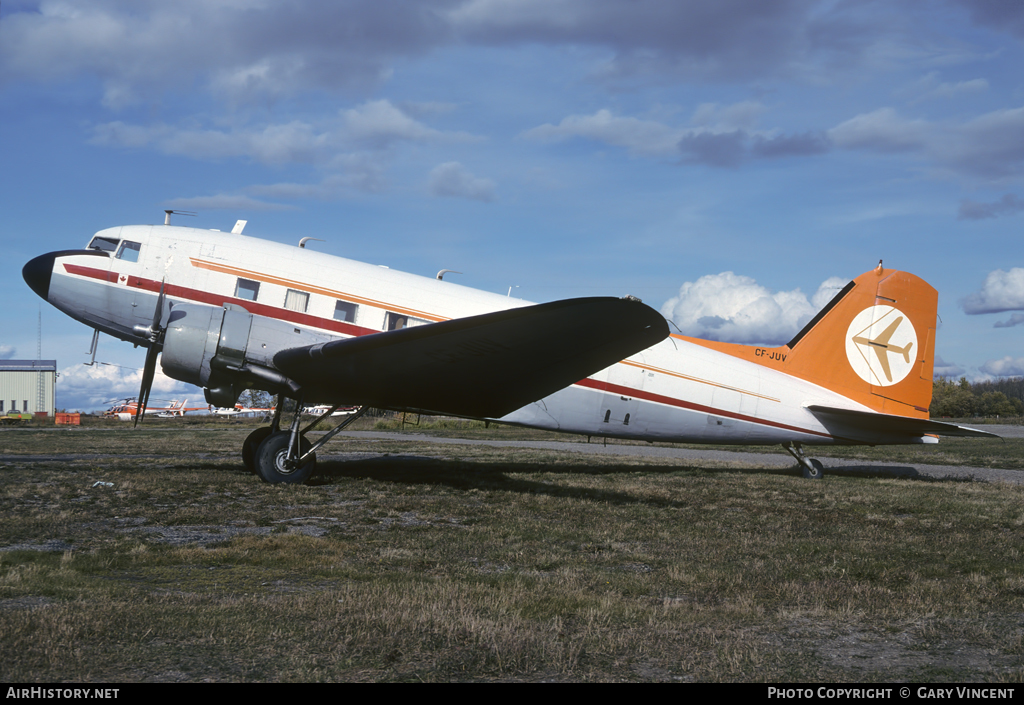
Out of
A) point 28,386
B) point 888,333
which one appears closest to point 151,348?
point 888,333

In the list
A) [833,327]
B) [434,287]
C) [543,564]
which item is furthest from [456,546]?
[833,327]

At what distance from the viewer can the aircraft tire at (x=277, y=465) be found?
12.2 metres

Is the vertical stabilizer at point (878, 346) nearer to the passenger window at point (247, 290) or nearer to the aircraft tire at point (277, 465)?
the aircraft tire at point (277, 465)

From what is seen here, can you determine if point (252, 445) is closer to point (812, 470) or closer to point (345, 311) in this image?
point (345, 311)

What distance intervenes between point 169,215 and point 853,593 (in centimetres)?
1304

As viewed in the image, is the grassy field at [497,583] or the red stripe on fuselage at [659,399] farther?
the red stripe on fuselage at [659,399]

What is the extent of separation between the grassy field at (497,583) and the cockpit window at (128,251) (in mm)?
3973

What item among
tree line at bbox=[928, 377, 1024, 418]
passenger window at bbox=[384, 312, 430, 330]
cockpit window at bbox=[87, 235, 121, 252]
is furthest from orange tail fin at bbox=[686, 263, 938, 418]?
tree line at bbox=[928, 377, 1024, 418]

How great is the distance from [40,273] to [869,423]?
1690 centimetres

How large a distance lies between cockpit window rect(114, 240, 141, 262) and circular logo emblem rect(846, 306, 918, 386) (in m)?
15.0

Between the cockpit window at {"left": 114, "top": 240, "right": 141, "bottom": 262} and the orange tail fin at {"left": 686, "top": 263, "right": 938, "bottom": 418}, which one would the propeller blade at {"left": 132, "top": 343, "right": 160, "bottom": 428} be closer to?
the cockpit window at {"left": 114, "top": 240, "right": 141, "bottom": 262}

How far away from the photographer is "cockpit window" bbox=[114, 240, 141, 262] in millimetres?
12852

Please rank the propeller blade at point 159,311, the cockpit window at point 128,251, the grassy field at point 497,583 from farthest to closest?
the cockpit window at point 128,251
the propeller blade at point 159,311
the grassy field at point 497,583

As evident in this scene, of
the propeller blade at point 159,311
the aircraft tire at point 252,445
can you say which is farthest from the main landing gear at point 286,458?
the propeller blade at point 159,311
